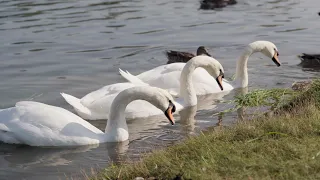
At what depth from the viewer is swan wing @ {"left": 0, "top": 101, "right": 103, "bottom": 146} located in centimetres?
1005

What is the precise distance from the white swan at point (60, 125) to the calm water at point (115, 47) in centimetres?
16

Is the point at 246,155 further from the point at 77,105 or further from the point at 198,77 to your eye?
the point at 198,77

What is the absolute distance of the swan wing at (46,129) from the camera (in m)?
10.0

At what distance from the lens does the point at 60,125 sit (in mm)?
10070

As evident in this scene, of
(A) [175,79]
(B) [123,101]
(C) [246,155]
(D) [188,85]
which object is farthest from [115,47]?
(C) [246,155]

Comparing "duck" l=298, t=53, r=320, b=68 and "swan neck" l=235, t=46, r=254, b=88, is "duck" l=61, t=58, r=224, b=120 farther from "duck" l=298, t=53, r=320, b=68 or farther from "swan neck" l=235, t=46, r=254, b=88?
"duck" l=298, t=53, r=320, b=68

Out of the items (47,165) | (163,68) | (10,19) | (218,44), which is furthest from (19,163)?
(10,19)

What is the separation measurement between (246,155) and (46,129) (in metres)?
3.93

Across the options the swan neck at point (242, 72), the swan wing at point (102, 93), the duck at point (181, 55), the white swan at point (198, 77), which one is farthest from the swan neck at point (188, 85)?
the duck at point (181, 55)

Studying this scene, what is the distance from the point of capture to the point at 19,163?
30.9 feet

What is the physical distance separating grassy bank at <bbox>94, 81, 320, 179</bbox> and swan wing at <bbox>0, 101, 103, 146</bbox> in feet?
8.54

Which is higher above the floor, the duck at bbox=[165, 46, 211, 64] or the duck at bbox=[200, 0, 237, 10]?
the duck at bbox=[165, 46, 211, 64]

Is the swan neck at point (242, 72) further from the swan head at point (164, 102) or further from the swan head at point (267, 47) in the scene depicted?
the swan head at point (164, 102)

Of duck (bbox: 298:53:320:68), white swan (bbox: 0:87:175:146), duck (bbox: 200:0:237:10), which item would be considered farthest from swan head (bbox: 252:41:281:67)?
duck (bbox: 200:0:237:10)
